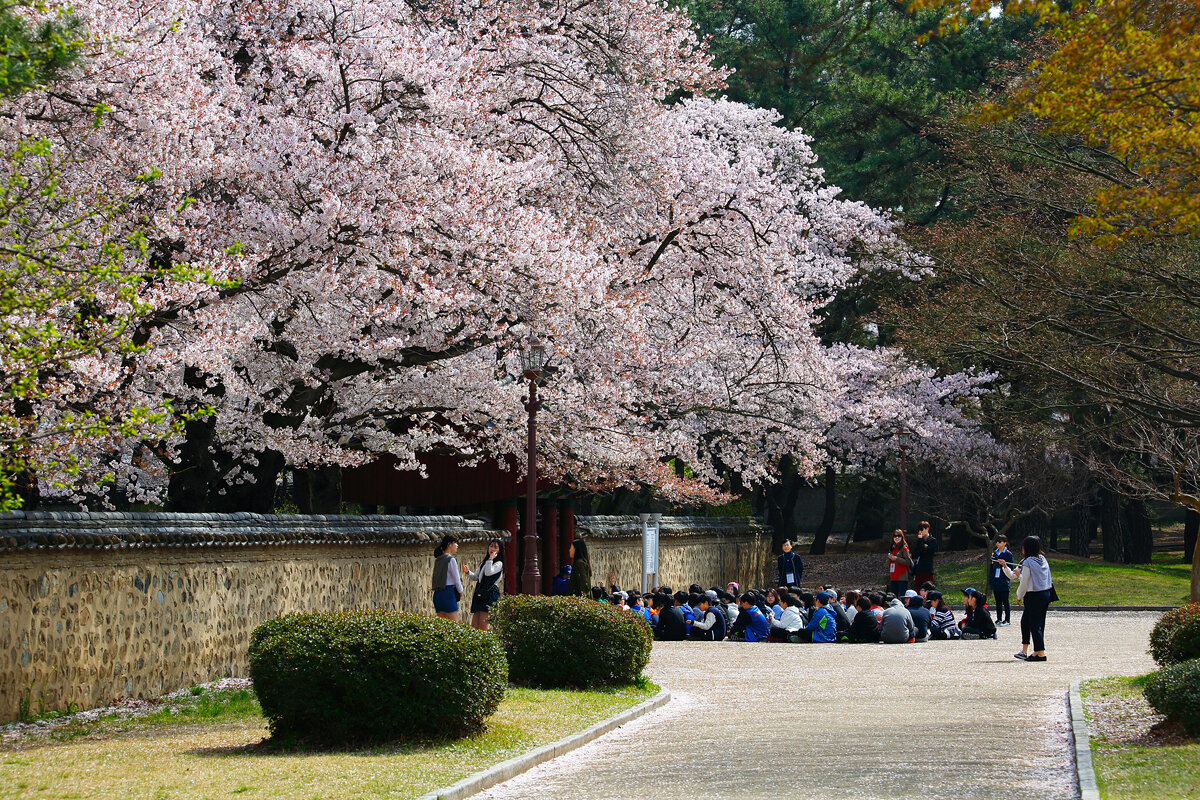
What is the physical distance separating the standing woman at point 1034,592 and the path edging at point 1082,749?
12.7 feet

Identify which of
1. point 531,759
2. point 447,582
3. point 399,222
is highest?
point 399,222

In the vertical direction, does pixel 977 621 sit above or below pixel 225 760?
above

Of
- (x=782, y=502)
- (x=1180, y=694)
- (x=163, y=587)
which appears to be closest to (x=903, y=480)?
(x=782, y=502)

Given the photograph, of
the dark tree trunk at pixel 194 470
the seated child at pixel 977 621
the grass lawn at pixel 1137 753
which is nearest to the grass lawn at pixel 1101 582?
the seated child at pixel 977 621

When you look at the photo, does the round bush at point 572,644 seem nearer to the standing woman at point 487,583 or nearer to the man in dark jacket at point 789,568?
the standing woman at point 487,583

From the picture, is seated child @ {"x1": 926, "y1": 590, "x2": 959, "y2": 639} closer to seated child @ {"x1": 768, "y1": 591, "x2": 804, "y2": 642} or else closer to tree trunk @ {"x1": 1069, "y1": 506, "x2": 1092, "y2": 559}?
seated child @ {"x1": 768, "y1": 591, "x2": 804, "y2": 642}

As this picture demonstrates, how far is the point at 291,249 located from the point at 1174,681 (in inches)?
420

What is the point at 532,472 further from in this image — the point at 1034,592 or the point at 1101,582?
the point at 1101,582

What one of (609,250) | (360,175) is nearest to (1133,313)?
(609,250)

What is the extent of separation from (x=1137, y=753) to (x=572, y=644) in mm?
6785

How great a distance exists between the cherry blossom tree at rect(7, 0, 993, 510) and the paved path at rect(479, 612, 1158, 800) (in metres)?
4.75

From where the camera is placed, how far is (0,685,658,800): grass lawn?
8367 millimetres

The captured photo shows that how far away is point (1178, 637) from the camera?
39.3 ft

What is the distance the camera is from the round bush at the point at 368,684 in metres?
10.4
